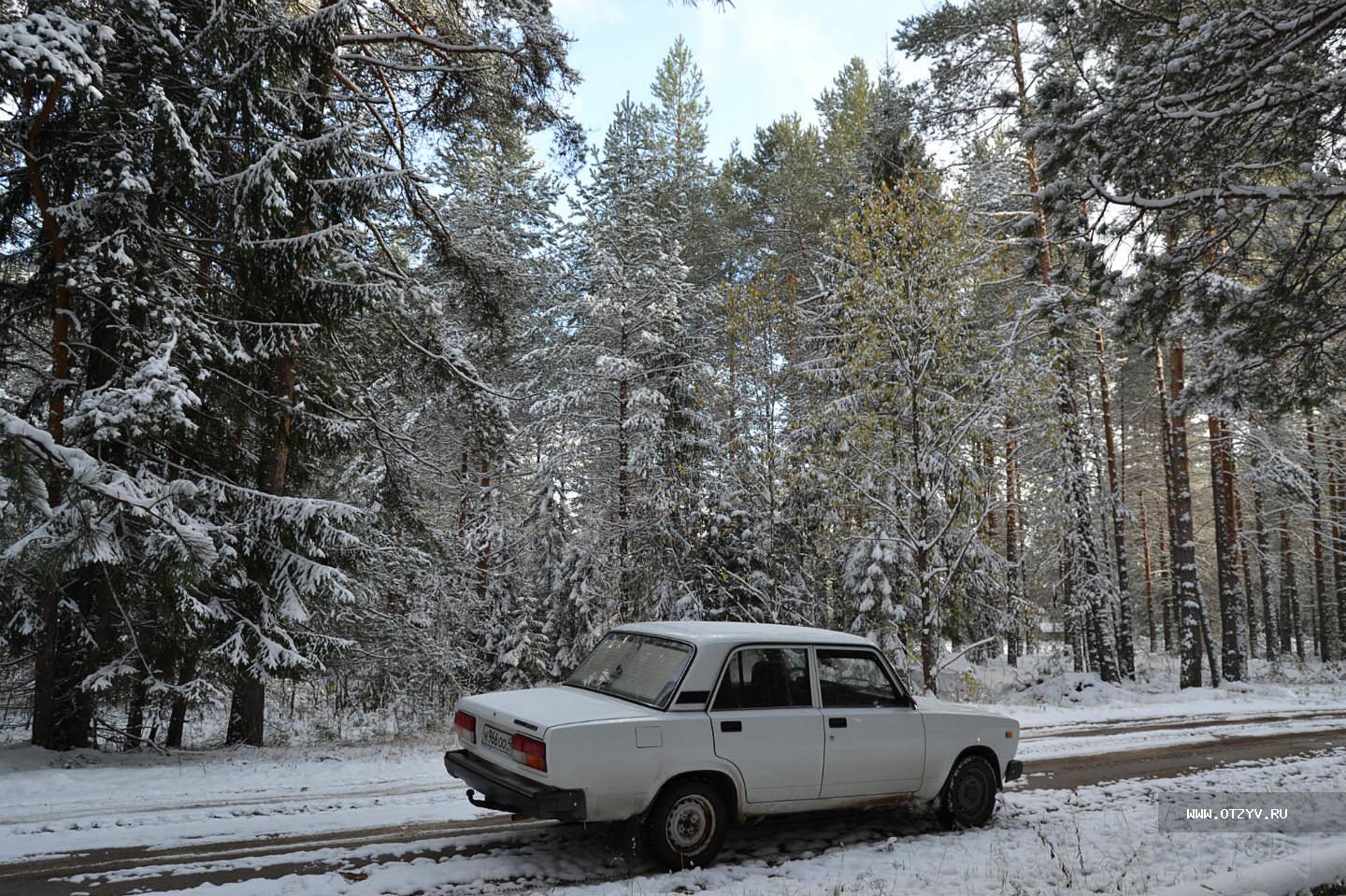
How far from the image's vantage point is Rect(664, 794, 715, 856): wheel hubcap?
5594 millimetres

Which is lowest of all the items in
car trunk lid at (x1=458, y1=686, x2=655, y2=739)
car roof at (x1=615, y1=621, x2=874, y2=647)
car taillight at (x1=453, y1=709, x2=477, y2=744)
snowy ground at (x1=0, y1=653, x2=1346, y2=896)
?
snowy ground at (x1=0, y1=653, x2=1346, y2=896)

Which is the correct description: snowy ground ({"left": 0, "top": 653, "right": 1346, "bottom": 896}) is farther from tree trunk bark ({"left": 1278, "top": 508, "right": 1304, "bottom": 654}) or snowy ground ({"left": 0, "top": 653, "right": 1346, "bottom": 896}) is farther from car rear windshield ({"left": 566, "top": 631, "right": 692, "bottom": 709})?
tree trunk bark ({"left": 1278, "top": 508, "right": 1304, "bottom": 654})

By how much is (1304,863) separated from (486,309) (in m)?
13.2

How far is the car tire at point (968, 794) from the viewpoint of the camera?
22.7 feet

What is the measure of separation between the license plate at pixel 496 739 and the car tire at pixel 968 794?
3977 millimetres

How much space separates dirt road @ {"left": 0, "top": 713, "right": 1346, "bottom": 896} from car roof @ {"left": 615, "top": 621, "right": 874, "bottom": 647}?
1606 millimetres

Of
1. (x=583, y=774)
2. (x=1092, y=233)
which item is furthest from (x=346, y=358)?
(x=1092, y=233)

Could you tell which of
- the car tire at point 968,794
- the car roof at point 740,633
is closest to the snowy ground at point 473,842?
the car tire at point 968,794

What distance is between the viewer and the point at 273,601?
996cm

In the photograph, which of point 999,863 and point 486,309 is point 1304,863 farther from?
point 486,309

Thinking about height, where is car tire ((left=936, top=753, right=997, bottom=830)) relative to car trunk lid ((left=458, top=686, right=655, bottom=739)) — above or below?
below

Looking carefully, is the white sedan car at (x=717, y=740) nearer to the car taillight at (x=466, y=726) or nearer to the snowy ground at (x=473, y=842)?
the car taillight at (x=466, y=726)

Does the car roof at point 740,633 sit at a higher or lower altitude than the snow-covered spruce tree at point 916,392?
lower

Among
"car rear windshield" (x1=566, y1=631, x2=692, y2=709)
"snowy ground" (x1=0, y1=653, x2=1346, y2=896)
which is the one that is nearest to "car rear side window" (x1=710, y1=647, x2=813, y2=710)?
"car rear windshield" (x1=566, y1=631, x2=692, y2=709)
